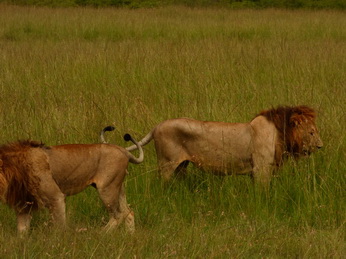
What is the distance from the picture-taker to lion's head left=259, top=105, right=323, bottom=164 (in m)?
4.72

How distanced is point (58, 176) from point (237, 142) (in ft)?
4.36

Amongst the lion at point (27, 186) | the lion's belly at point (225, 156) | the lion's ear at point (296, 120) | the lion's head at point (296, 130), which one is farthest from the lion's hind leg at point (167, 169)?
the lion at point (27, 186)

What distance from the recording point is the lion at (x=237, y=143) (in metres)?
4.60

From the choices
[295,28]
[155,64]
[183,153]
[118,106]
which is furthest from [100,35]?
[183,153]

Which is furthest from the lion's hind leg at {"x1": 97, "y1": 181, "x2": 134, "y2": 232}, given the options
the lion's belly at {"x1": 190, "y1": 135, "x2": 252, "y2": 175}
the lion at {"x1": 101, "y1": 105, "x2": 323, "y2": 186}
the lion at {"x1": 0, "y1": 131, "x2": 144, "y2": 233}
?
the lion's belly at {"x1": 190, "y1": 135, "x2": 252, "y2": 175}

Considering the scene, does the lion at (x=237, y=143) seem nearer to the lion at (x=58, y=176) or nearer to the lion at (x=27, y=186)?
the lion at (x=58, y=176)

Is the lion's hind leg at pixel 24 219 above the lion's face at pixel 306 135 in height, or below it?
below

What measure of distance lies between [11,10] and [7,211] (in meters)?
13.1

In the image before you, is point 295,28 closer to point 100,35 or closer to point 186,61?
point 100,35

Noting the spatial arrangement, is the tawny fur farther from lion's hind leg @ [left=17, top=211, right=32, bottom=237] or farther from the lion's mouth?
lion's hind leg @ [left=17, top=211, right=32, bottom=237]

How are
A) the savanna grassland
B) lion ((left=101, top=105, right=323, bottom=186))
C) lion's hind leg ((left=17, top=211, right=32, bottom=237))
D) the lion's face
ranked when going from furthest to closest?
the lion's face, lion ((left=101, top=105, right=323, bottom=186)), lion's hind leg ((left=17, top=211, right=32, bottom=237)), the savanna grassland

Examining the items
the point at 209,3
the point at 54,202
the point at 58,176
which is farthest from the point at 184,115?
the point at 209,3

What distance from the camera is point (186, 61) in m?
8.48

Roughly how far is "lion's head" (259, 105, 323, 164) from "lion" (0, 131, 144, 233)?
1.19 metres
